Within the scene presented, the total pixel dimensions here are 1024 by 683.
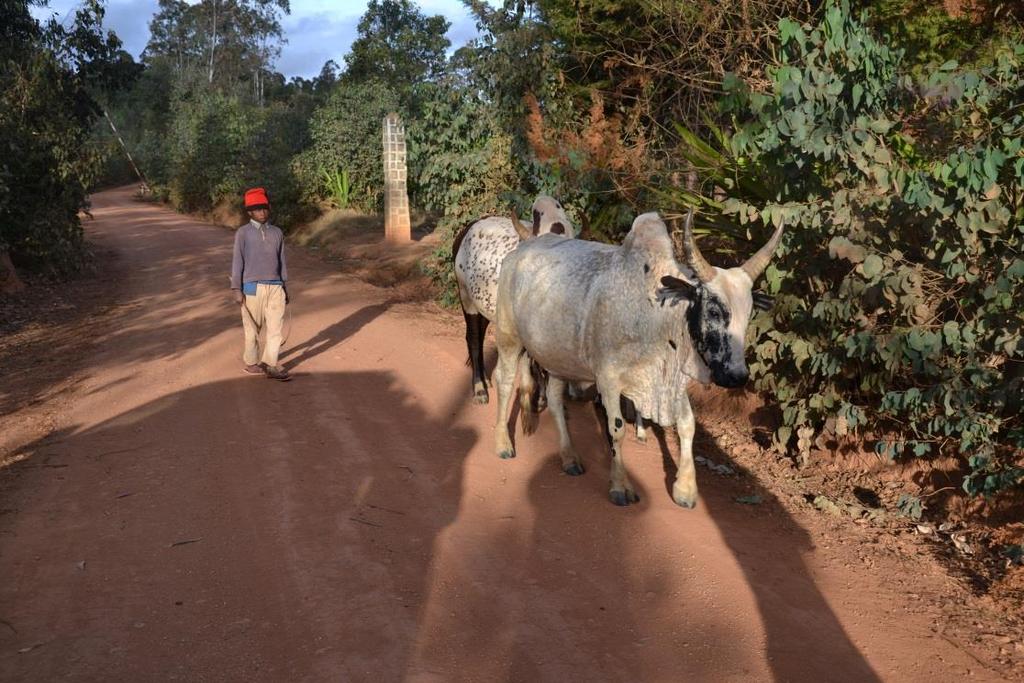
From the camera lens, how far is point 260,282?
8.27m

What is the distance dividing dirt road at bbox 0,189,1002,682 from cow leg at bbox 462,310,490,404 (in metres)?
0.17

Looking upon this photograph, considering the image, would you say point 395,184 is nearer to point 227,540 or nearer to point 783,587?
point 227,540

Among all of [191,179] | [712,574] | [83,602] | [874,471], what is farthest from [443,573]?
[191,179]

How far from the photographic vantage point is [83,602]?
4223 mm

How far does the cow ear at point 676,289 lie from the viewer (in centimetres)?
470

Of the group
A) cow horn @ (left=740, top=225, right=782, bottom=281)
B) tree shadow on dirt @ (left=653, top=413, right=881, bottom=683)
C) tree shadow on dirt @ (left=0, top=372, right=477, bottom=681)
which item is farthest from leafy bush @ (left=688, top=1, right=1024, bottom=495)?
tree shadow on dirt @ (left=0, top=372, right=477, bottom=681)

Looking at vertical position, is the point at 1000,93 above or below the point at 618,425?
above

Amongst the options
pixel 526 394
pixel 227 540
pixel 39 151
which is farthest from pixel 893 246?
pixel 39 151

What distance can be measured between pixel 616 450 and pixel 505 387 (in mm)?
1190

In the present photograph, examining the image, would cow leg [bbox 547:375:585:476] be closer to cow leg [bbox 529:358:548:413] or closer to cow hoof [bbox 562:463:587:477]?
cow hoof [bbox 562:463:587:477]

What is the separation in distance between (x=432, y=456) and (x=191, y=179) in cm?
2845

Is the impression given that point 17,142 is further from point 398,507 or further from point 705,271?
point 705,271

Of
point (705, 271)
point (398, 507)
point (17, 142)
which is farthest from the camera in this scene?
point (17, 142)

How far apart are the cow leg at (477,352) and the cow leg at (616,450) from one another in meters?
2.32
